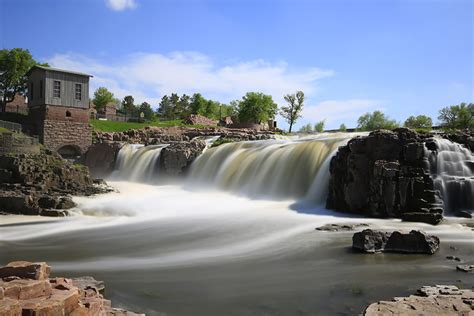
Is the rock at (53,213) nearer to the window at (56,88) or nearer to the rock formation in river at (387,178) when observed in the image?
the rock formation in river at (387,178)

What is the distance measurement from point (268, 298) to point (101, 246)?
6.39 meters

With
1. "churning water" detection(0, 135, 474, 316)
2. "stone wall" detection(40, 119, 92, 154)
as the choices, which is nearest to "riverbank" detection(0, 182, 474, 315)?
"churning water" detection(0, 135, 474, 316)

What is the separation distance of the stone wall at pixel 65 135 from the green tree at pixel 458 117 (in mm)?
37962

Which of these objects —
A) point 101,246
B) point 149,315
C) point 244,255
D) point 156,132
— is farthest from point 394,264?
point 156,132

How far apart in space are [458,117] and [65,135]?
4311 cm

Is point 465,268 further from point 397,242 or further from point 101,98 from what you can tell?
point 101,98

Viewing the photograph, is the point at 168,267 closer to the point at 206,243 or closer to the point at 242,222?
the point at 206,243

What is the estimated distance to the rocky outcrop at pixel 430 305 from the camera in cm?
586

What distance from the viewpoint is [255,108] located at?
202 ft

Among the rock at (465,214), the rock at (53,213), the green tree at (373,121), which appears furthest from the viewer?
the green tree at (373,121)

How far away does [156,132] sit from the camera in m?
45.7

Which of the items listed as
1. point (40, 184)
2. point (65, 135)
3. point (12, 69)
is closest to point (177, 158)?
point (40, 184)

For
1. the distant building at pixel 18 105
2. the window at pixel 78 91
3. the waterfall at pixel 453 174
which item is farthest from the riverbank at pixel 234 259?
the distant building at pixel 18 105

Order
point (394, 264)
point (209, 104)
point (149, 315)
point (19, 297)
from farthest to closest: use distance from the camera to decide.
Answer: point (209, 104)
point (394, 264)
point (149, 315)
point (19, 297)
